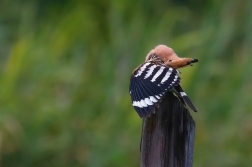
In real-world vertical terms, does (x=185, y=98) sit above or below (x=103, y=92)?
above

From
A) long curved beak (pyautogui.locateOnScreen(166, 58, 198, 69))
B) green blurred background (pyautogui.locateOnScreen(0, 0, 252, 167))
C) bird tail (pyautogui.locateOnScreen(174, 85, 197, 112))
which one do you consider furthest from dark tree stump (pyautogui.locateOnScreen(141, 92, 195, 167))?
green blurred background (pyautogui.locateOnScreen(0, 0, 252, 167))

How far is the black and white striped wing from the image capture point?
2.00m

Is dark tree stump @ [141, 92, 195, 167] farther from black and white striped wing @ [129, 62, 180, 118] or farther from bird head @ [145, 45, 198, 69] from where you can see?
bird head @ [145, 45, 198, 69]

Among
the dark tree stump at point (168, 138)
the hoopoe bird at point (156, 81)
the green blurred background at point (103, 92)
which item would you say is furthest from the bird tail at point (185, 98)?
the green blurred background at point (103, 92)

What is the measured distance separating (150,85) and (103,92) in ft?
6.97

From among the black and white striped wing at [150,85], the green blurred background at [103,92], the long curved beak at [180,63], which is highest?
the long curved beak at [180,63]

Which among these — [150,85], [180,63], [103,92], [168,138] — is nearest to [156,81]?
[150,85]

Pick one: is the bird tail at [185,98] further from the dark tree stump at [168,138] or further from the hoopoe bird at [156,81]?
the dark tree stump at [168,138]

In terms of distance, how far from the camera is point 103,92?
4277 millimetres

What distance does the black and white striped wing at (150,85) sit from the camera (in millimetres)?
1999

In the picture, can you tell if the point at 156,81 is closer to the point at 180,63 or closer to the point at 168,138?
the point at 180,63

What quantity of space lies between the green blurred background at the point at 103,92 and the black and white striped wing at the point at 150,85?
1749 mm

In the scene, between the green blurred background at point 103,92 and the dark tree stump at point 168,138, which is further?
the green blurred background at point 103,92

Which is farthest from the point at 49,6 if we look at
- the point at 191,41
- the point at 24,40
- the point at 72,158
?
the point at 72,158
